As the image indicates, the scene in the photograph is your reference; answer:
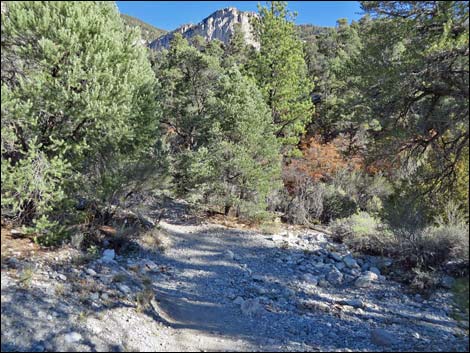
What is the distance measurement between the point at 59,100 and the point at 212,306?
204 inches

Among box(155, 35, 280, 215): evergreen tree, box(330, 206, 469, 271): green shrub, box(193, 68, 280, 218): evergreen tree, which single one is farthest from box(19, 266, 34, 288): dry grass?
box(330, 206, 469, 271): green shrub

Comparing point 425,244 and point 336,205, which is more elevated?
point 336,205

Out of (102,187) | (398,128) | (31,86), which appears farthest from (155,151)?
(398,128)

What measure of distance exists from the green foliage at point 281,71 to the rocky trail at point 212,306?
34.5ft

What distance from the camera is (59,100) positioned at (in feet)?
22.2

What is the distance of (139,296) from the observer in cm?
605

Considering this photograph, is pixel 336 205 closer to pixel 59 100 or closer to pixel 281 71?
pixel 281 71

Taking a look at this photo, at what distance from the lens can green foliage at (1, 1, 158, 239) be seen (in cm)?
636

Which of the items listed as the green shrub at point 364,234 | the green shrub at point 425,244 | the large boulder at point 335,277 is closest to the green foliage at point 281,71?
the green shrub at point 364,234

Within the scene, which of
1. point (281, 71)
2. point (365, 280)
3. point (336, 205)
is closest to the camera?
point (365, 280)

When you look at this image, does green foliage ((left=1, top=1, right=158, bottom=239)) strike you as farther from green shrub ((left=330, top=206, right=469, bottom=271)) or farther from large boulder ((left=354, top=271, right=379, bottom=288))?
green shrub ((left=330, top=206, right=469, bottom=271))

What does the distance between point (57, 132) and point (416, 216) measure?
885cm

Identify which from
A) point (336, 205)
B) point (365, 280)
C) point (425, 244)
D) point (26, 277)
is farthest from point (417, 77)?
point (336, 205)

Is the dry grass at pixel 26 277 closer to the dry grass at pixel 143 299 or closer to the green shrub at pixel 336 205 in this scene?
the dry grass at pixel 143 299
